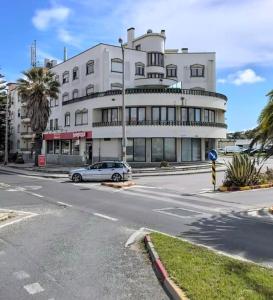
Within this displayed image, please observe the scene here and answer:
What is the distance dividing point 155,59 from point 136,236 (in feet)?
146

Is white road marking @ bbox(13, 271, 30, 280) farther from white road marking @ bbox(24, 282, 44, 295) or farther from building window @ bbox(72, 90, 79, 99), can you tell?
building window @ bbox(72, 90, 79, 99)

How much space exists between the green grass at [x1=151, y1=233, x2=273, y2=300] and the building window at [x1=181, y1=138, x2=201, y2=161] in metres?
37.0

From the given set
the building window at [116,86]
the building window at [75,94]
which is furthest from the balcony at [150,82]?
the building window at [75,94]

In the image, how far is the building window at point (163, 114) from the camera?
45.2 meters

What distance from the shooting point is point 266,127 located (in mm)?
16812

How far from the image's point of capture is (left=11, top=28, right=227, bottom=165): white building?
44906mm

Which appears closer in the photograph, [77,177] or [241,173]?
[241,173]

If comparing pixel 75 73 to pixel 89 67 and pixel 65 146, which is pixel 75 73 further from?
pixel 65 146

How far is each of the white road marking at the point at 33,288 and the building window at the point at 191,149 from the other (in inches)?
1557

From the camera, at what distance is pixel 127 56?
51750 mm

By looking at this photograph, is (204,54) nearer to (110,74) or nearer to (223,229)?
(110,74)

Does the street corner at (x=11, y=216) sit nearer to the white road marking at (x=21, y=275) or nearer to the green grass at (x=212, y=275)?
the white road marking at (x=21, y=275)

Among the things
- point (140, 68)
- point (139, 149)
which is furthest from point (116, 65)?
point (139, 149)

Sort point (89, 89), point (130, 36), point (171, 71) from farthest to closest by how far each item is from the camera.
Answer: point (130, 36)
point (171, 71)
point (89, 89)
